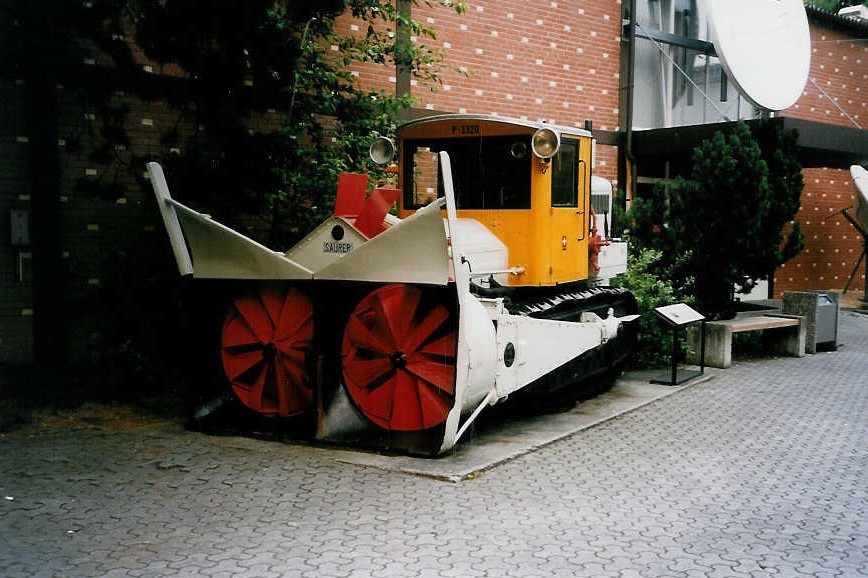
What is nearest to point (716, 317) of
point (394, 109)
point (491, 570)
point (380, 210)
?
point (394, 109)

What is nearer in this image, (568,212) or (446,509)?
(446,509)

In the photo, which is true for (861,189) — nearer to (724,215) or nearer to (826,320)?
(826,320)

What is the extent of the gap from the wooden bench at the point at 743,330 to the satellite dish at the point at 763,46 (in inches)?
134

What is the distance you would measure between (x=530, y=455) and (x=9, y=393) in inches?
196

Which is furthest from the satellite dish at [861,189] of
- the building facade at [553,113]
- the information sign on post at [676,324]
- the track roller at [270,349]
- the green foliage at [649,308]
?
the track roller at [270,349]

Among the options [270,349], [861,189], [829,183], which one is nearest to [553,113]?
[861,189]

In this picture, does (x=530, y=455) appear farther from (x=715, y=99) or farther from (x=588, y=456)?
(x=715, y=99)

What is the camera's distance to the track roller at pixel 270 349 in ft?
23.2

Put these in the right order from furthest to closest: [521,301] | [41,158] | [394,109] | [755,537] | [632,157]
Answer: [632,157]
[394,109]
[41,158]
[521,301]
[755,537]

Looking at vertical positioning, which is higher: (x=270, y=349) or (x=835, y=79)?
(x=835, y=79)

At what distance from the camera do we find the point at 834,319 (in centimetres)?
1312

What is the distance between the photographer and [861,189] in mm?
16422

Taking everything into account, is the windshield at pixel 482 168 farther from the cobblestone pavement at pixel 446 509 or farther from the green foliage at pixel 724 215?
the green foliage at pixel 724 215

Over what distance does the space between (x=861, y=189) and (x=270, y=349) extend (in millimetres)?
13644
